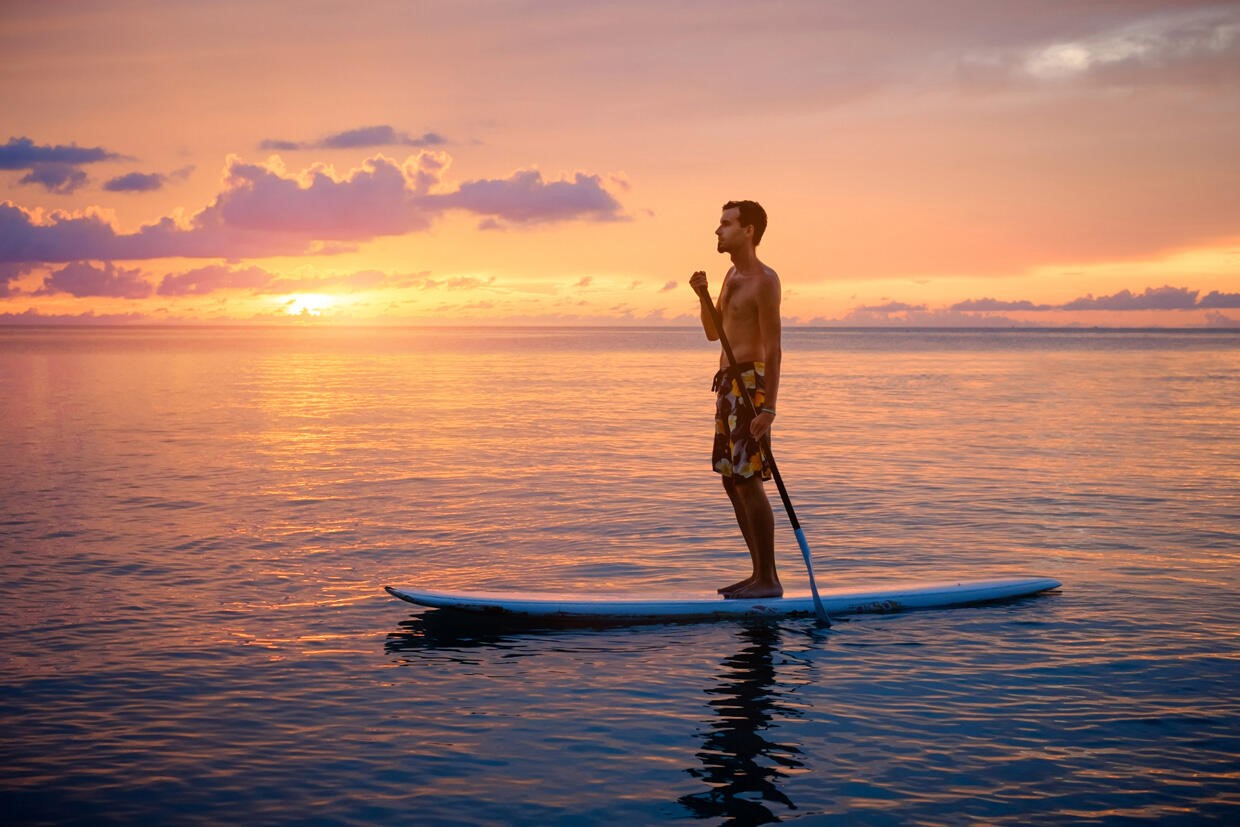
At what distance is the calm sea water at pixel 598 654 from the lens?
5277mm

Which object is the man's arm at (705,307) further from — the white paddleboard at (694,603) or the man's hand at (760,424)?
the white paddleboard at (694,603)

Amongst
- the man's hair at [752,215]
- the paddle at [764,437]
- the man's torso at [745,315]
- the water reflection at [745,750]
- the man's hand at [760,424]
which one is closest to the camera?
the water reflection at [745,750]

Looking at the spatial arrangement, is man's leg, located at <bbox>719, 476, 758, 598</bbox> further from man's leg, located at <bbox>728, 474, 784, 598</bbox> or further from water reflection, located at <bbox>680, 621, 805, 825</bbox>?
water reflection, located at <bbox>680, 621, 805, 825</bbox>

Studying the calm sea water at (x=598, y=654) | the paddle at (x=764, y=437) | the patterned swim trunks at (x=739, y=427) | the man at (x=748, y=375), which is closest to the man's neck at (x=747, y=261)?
the man at (x=748, y=375)

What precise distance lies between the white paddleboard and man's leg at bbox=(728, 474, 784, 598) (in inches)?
5.5

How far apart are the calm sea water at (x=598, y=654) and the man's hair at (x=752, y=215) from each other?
315 centimetres

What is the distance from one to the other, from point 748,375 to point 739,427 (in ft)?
1.42

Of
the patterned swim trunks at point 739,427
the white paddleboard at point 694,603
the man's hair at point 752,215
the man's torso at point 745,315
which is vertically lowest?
the white paddleboard at point 694,603

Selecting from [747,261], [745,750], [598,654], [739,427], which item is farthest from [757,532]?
[745,750]

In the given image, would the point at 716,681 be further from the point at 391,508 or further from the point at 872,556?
the point at 391,508

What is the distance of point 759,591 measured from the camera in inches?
337

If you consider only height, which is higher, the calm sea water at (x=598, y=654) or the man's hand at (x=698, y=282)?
the man's hand at (x=698, y=282)

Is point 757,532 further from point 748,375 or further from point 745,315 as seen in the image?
point 745,315

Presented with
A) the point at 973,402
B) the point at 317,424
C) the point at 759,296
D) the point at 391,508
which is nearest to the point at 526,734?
the point at 759,296
